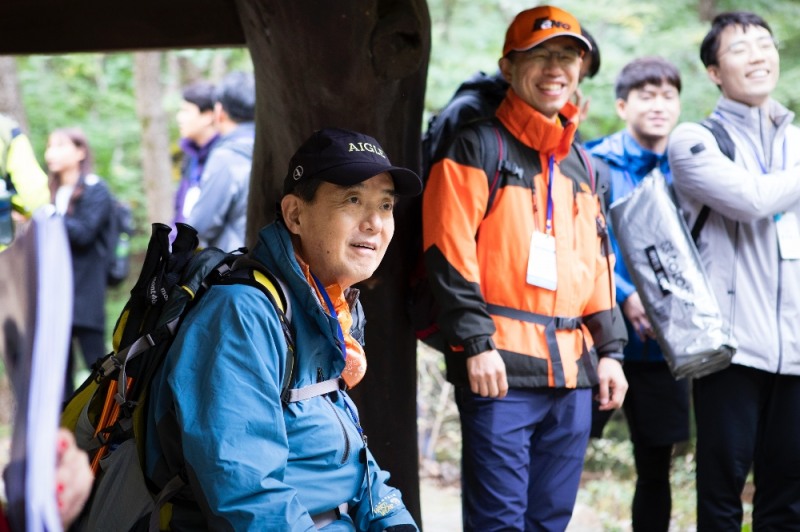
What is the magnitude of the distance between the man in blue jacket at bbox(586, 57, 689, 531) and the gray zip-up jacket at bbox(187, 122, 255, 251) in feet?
6.64

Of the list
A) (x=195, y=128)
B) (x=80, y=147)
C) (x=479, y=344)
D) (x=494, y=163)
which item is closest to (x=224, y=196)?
(x=195, y=128)

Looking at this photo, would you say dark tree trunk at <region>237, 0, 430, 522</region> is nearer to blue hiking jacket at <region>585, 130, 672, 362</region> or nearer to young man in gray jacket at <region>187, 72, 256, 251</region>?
blue hiking jacket at <region>585, 130, 672, 362</region>

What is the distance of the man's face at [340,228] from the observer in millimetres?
Result: 2721

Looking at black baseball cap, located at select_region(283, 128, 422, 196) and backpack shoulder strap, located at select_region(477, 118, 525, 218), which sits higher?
backpack shoulder strap, located at select_region(477, 118, 525, 218)

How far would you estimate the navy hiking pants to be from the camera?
368 cm

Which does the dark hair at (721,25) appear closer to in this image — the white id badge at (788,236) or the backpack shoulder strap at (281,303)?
the white id badge at (788,236)

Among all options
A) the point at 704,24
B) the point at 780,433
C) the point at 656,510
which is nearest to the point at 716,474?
the point at 780,433

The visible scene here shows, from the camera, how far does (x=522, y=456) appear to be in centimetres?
374

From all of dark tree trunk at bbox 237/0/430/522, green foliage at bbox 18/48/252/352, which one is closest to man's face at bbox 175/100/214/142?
dark tree trunk at bbox 237/0/430/522

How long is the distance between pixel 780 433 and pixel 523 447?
1.12 m

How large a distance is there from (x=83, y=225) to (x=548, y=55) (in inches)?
167

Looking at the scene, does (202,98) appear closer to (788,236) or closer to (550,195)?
(550,195)

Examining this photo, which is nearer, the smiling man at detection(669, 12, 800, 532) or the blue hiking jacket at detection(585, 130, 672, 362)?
the smiling man at detection(669, 12, 800, 532)

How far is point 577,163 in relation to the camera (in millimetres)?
4023
